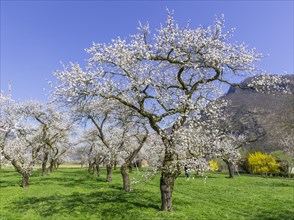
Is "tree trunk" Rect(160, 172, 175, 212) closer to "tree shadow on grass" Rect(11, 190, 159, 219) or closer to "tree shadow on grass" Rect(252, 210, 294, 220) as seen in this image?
"tree shadow on grass" Rect(11, 190, 159, 219)

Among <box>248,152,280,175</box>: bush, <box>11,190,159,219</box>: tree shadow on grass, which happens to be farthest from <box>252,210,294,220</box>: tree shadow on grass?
<box>248,152,280,175</box>: bush

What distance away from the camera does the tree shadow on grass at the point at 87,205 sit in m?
19.5

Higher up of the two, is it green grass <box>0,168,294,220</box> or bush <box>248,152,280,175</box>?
bush <box>248,152,280,175</box>

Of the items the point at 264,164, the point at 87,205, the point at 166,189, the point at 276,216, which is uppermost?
the point at 264,164

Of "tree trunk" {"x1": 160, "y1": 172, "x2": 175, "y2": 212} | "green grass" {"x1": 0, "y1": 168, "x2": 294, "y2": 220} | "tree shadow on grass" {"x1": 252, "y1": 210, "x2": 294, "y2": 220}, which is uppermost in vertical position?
"tree trunk" {"x1": 160, "y1": 172, "x2": 175, "y2": 212}

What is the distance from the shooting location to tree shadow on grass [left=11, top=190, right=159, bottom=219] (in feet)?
64.1

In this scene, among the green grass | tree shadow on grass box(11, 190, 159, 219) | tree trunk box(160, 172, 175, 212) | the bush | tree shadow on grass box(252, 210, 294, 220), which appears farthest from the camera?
the bush

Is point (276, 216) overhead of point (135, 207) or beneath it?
beneath

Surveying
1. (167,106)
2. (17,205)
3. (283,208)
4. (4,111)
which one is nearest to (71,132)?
(4,111)

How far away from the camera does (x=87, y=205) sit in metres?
22.0

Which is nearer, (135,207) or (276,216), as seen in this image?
(276,216)

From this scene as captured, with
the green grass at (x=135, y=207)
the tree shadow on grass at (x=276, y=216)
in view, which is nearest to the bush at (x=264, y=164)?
the green grass at (x=135, y=207)

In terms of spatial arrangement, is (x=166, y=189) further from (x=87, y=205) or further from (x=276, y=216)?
(x=276, y=216)

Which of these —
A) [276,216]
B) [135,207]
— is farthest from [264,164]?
[135,207]
